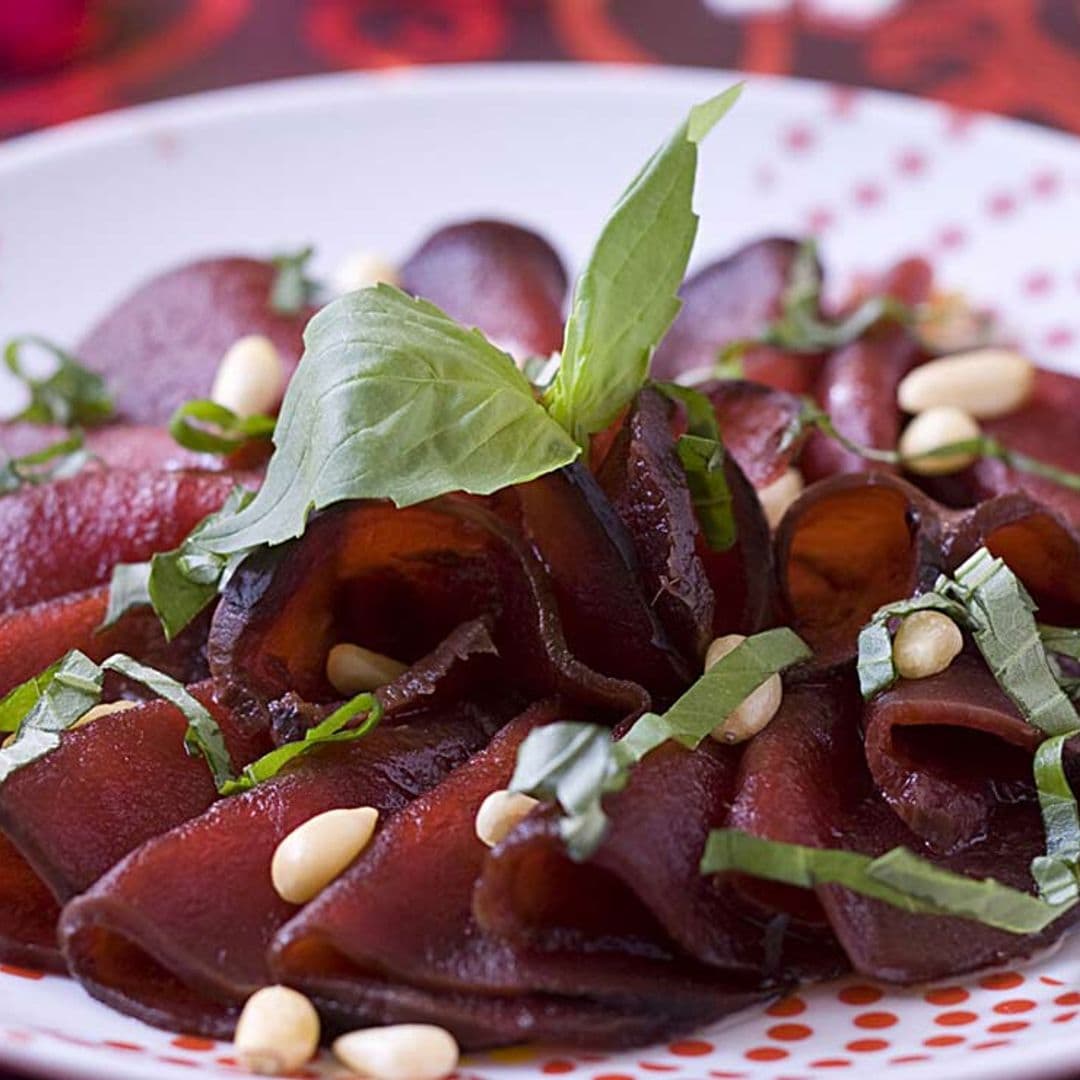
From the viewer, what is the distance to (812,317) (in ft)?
12.1

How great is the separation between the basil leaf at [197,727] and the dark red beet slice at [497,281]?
1.10 meters

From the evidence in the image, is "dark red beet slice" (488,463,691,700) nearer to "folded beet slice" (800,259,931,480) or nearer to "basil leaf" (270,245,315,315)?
"folded beet slice" (800,259,931,480)

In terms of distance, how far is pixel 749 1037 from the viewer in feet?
7.61

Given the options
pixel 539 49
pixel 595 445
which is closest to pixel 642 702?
pixel 595 445

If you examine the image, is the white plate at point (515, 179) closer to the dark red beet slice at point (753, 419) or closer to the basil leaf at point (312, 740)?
the dark red beet slice at point (753, 419)

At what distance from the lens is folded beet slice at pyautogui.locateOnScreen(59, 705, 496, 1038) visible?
2254 mm

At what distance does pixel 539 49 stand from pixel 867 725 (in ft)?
11.2

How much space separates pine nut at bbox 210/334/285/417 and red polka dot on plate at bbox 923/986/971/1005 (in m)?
1.57

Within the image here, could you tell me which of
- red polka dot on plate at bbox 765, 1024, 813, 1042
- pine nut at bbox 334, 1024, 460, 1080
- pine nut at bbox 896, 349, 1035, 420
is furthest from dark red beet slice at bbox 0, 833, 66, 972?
pine nut at bbox 896, 349, 1035, 420

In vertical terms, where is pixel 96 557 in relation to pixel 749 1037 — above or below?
above

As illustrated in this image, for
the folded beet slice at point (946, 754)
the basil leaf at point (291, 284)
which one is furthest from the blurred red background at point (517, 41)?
the folded beet slice at point (946, 754)

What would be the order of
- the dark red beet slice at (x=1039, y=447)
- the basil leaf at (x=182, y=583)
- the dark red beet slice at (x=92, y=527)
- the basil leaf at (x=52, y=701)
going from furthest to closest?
the dark red beet slice at (x=1039, y=447) < the dark red beet slice at (x=92, y=527) < the basil leaf at (x=182, y=583) < the basil leaf at (x=52, y=701)

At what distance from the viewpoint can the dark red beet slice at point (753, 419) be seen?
3.06 meters

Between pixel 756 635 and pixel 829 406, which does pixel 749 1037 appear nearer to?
pixel 756 635
